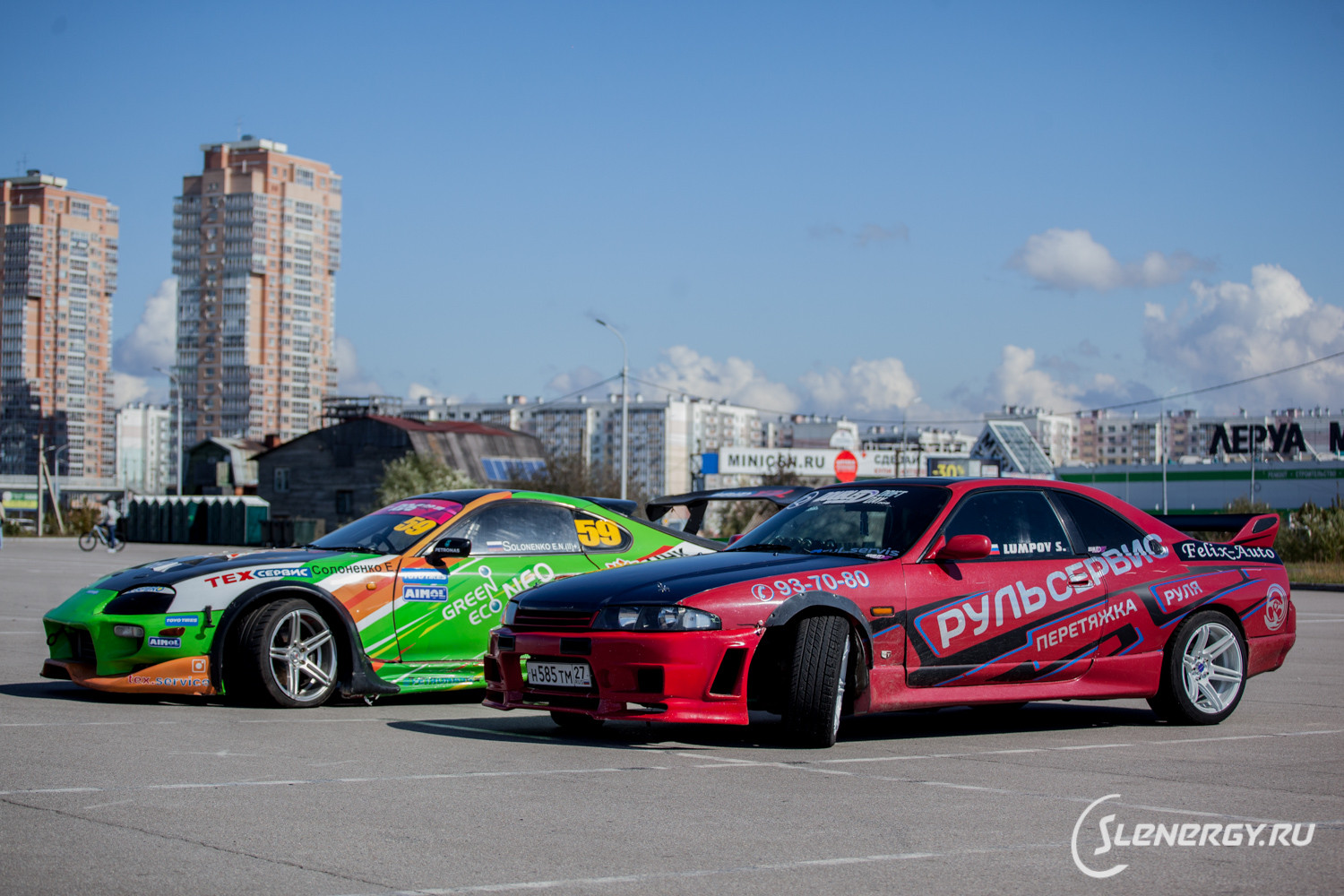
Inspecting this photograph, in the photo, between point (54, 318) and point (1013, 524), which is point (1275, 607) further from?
point (54, 318)

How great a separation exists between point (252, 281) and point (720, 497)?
157 m

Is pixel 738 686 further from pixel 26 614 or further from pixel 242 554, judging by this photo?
pixel 26 614

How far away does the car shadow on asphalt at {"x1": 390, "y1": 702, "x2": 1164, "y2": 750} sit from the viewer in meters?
7.30

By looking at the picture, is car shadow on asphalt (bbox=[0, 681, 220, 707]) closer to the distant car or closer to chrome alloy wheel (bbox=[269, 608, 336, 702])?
the distant car

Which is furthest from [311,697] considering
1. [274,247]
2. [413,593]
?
[274,247]

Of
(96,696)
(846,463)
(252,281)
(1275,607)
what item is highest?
(252,281)

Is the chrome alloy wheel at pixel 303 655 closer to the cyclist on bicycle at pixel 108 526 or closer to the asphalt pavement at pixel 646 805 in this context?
the asphalt pavement at pixel 646 805

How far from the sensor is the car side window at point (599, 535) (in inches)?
386

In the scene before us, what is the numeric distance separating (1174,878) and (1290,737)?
153 inches

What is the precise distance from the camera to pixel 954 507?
305 inches

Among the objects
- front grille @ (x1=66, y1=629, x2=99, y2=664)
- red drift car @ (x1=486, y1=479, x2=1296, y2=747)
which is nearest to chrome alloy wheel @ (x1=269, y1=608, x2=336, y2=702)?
front grille @ (x1=66, y1=629, x2=99, y2=664)

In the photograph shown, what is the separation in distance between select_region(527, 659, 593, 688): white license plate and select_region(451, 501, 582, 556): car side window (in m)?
2.31

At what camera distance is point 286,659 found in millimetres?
8523

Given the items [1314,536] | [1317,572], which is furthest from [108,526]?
[1314,536]
